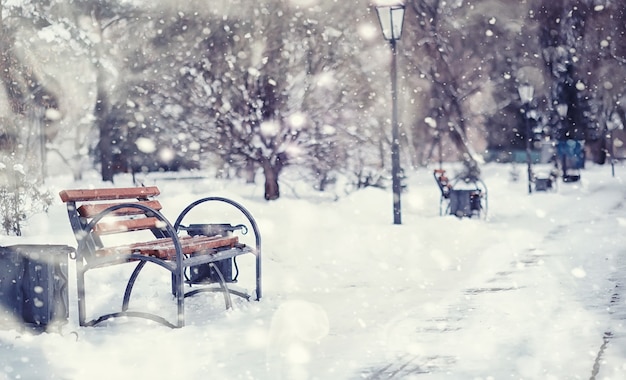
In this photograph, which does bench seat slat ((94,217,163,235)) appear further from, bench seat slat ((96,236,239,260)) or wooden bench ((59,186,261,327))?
bench seat slat ((96,236,239,260))

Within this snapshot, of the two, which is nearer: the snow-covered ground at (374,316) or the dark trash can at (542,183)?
the snow-covered ground at (374,316)

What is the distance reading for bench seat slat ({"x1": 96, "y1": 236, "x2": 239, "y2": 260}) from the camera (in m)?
7.27

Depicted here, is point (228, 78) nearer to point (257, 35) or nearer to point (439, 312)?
point (257, 35)

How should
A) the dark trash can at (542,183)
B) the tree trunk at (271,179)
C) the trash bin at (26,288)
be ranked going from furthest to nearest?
1. the dark trash can at (542,183)
2. the tree trunk at (271,179)
3. the trash bin at (26,288)

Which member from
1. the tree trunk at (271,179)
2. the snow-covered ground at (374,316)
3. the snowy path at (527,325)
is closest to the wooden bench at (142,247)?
the snow-covered ground at (374,316)


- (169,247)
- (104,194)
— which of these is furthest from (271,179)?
(169,247)

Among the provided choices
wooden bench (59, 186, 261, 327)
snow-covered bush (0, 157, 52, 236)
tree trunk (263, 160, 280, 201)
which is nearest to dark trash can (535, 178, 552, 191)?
tree trunk (263, 160, 280, 201)

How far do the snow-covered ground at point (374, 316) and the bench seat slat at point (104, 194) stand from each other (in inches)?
38.5

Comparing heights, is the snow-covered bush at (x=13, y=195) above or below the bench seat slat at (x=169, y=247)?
above

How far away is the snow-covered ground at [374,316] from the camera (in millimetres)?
6113

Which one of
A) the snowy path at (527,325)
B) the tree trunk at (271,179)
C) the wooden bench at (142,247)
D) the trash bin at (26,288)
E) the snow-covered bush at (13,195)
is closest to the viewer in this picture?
the snowy path at (527,325)

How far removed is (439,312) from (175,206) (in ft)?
29.4

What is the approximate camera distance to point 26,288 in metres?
6.97

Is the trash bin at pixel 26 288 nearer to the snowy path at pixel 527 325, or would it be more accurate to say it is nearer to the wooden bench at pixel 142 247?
the wooden bench at pixel 142 247
